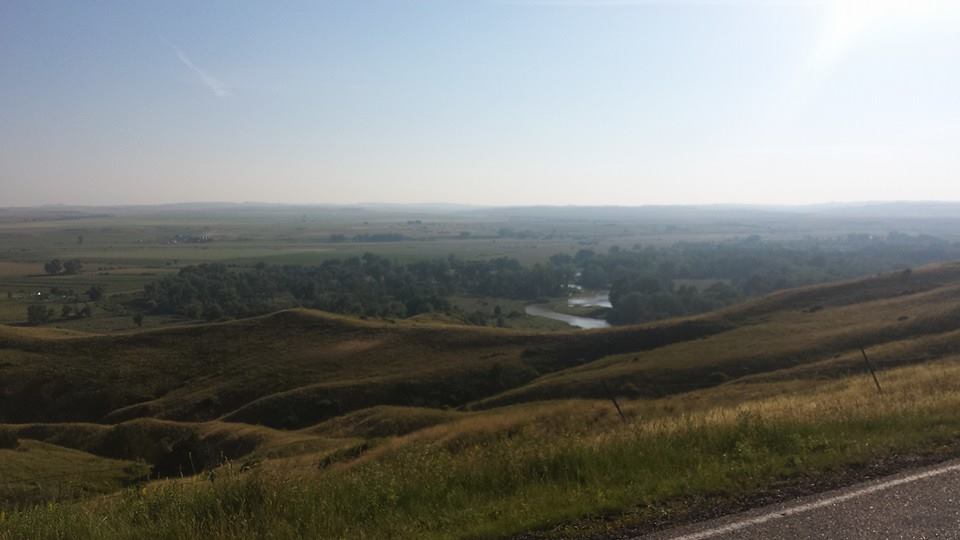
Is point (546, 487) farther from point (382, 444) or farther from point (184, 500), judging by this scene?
point (382, 444)

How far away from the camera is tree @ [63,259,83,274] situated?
180m

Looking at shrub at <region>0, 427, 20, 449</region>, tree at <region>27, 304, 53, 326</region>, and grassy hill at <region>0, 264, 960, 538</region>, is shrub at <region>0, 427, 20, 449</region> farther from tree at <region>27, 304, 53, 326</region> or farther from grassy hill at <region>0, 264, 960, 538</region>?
tree at <region>27, 304, 53, 326</region>

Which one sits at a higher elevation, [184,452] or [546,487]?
[546,487]

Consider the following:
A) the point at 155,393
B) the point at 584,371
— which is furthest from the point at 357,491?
the point at 155,393

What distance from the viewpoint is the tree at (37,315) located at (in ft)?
354

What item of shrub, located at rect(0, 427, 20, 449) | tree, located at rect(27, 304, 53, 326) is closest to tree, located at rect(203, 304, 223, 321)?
tree, located at rect(27, 304, 53, 326)

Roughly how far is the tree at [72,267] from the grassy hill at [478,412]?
12407 cm

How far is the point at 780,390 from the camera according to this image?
27.8 meters

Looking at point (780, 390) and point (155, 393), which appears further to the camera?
point (155, 393)

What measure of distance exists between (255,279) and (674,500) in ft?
523

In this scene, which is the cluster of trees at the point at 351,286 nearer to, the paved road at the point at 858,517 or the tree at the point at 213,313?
the tree at the point at 213,313

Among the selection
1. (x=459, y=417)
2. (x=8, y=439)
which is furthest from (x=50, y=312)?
(x=459, y=417)

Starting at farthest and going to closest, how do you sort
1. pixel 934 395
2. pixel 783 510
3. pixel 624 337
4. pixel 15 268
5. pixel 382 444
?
1. pixel 15 268
2. pixel 624 337
3. pixel 382 444
4. pixel 934 395
5. pixel 783 510

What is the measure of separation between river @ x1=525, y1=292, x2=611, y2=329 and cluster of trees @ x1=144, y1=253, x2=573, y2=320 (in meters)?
8.28
